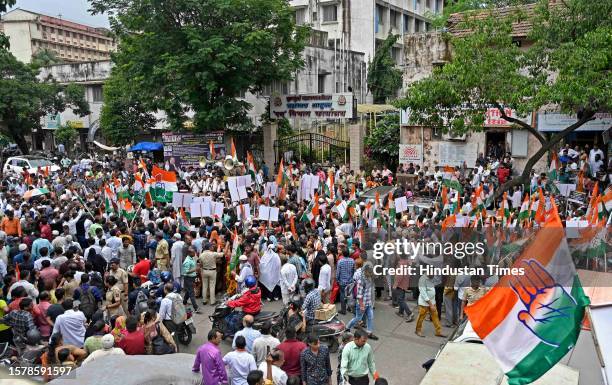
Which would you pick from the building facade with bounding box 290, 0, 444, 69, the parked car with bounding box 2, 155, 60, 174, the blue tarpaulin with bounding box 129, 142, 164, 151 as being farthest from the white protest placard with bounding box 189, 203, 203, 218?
the building facade with bounding box 290, 0, 444, 69

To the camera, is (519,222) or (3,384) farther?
(519,222)

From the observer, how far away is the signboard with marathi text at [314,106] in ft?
76.4

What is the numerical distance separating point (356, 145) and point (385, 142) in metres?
1.52

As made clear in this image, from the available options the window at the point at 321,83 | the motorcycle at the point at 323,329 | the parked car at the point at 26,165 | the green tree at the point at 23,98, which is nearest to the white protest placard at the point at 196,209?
the motorcycle at the point at 323,329

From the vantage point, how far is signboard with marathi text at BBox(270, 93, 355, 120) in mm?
23297

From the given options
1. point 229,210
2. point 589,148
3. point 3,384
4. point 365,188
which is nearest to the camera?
point 3,384

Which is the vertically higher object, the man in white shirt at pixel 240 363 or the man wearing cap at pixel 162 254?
the man wearing cap at pixel 162 254

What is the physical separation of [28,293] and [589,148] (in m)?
18.1

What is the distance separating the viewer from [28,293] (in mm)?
8430

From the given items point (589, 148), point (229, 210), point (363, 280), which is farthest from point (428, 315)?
point (589, 148)

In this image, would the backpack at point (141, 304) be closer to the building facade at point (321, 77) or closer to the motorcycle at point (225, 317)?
the motorcycle at point (225, 317)

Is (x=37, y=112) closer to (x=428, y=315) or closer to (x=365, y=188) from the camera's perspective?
(x=365, y=188)

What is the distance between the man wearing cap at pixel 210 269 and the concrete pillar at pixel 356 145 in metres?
13.5

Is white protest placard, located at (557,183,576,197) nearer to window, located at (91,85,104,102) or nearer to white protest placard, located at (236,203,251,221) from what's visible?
white protest placard, located at (236,203,251,221)
